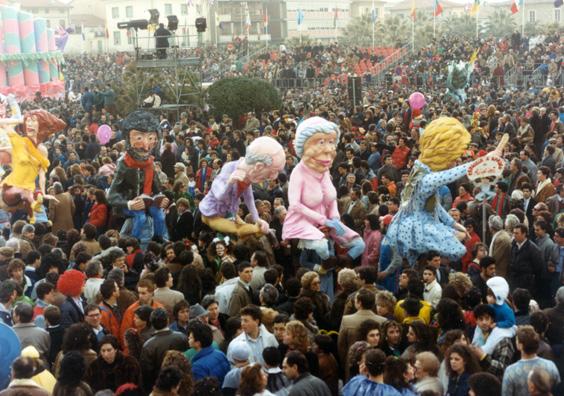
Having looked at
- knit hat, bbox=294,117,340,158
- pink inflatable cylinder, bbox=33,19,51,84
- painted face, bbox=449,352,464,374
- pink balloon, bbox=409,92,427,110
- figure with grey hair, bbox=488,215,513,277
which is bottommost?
figure with grey hair, bbox=488,215,513,277

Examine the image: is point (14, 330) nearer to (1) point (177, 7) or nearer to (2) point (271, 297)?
(2) point (271, 297)

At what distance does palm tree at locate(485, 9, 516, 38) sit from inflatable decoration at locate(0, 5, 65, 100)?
164 ft

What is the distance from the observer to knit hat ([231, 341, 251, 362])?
6746mm

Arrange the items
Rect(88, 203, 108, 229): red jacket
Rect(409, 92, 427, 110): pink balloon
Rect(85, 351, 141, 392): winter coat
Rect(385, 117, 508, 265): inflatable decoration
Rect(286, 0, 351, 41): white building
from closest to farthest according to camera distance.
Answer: Rect(85, 351, 141, 392): winter coat → Rect(385, 117, 508, 265): inflatable decoration → Rect(88, 203, 108, 229): red jacket → Rect(409, 92, 427, 110): pink balloon → Rect(286, 0, 351, 41): white building

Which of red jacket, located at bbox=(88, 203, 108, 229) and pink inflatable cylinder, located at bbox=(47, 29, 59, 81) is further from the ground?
pink inflatable cylinder, located at bbox=(47, 29, 59, 81)

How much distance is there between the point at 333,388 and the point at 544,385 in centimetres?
193

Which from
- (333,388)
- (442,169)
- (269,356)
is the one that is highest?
(442,169)

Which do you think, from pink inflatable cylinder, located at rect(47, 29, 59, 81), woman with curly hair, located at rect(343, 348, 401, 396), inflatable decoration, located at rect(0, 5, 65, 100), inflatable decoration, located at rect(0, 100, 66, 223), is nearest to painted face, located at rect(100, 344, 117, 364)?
woman with curly hair, located at rect(343, 348, 401, 396)

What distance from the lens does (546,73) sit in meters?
31.4

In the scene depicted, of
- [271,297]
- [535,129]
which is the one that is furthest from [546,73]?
[271,297]

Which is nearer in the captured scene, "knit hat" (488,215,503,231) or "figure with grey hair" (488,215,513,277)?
"figure with grey hair" (488,215,513,277)

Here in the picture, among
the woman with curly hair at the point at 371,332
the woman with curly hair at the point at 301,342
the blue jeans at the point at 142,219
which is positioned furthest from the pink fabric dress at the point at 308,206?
the woman with curly hair at the point at 301,342

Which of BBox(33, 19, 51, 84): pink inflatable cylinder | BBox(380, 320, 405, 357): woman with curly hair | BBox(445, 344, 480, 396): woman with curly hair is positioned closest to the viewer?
BBox(445, 344, 480, 396): woman with curly hair

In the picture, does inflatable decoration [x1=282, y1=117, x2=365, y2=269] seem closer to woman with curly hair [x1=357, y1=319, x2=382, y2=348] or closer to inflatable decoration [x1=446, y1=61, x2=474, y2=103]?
woman with curly hair [x1=357, y1=319, x2=382, y2=348]
